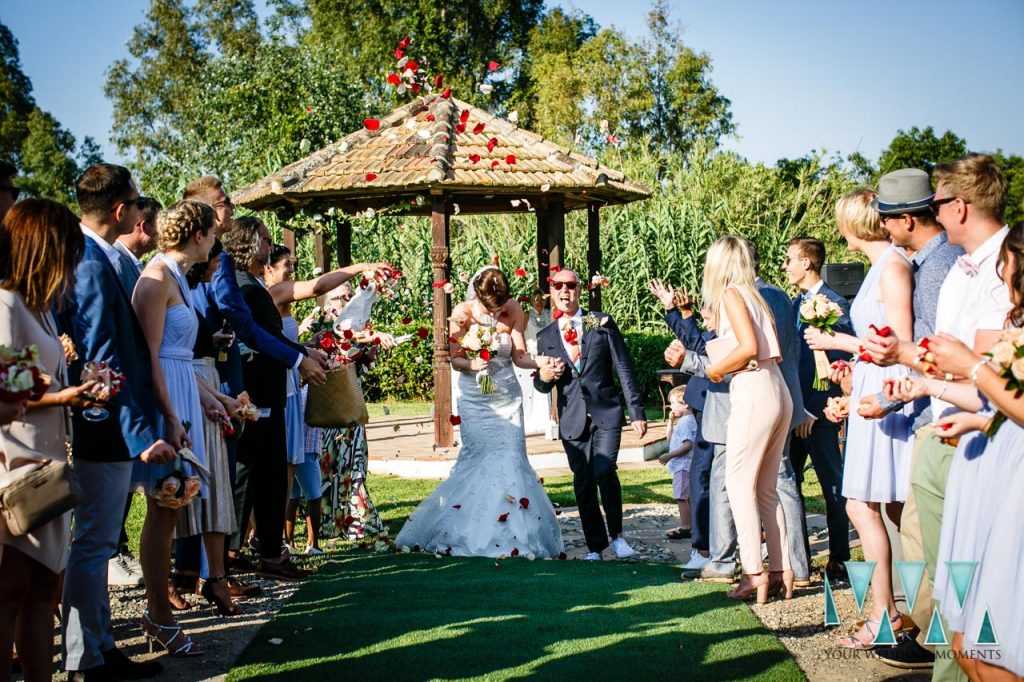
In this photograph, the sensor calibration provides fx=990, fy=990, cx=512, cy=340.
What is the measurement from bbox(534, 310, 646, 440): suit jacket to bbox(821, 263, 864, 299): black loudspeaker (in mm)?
4349

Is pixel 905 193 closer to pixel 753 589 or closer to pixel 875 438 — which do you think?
pixel 875 438

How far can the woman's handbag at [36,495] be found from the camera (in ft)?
11.5

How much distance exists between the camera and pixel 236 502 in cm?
660

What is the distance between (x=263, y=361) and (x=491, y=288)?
2064 millimetres

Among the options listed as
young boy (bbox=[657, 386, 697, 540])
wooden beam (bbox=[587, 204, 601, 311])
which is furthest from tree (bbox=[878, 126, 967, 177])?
young boy (bbox=[657, 386, 697, 540])

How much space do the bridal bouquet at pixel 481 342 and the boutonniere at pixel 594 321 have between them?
744 millimetres

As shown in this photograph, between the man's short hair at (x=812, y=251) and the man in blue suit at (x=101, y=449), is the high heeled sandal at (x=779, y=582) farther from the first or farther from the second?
the man in blue suit at (x=101, y=449)

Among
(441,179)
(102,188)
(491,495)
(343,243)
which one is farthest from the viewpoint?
(343,243)

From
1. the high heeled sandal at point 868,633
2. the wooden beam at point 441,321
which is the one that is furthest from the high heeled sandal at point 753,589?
the wooden beam at point 441,321

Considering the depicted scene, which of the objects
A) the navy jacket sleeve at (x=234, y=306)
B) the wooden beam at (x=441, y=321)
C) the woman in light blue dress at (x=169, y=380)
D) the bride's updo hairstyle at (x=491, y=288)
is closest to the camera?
the woman in light blue dress at (x=169, y=380)

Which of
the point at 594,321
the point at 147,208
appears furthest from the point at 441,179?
the point at 147,208

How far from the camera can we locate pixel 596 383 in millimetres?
7660

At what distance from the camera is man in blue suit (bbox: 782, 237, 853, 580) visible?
6.80m

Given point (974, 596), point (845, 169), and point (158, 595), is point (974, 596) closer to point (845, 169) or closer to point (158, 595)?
point (158, 595)
